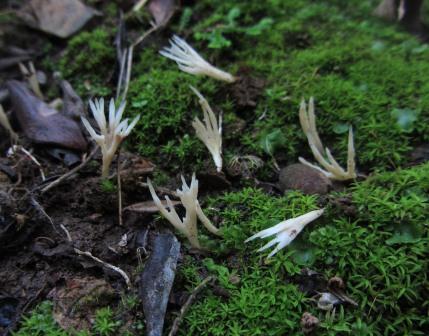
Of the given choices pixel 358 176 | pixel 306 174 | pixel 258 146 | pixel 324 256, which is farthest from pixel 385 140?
pixel 324 256

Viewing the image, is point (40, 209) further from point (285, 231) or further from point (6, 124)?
point (285, 231)

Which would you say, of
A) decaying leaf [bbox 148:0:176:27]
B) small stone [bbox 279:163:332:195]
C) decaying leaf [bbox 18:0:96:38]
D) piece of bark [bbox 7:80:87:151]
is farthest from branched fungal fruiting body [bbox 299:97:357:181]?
decaying leaf [bbox 18:0:96:38]

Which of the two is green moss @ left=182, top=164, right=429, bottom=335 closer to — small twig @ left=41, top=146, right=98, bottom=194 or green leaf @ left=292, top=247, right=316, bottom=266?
green leaf @ left=292, top=247, right=316, bottom=266

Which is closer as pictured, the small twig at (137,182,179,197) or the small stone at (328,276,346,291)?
the small stone at (328,276,346,291)

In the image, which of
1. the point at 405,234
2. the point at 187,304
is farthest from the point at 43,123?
the point at 405,234

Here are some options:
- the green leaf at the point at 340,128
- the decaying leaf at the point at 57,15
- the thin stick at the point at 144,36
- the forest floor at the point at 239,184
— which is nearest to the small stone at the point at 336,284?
the forest floor at the point at 239,184

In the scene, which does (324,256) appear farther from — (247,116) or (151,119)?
(151,119)

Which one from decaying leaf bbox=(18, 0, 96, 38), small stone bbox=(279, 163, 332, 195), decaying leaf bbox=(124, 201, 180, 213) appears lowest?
small stone bbox=(279, 163, 332, 195)
